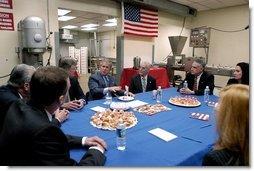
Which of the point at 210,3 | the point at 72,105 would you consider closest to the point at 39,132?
the point at 72,105

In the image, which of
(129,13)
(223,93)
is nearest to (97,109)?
(223,93)

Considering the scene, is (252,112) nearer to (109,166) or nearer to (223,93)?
(223,93)

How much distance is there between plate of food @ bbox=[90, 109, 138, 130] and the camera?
1.62 metres

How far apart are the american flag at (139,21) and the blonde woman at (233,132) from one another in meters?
3.92

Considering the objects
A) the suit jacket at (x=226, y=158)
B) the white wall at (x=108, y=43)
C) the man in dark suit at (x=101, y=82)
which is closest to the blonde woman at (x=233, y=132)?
the suit jacket at (x=226, y=158)

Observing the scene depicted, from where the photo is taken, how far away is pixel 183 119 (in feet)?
6.08

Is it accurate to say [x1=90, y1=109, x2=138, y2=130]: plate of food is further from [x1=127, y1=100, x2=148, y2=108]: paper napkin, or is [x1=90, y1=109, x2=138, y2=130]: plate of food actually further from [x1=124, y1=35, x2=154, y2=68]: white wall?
[x1=124, y1=35, x2=154, y2=68]: white wall

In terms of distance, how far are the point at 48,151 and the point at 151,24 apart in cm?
470

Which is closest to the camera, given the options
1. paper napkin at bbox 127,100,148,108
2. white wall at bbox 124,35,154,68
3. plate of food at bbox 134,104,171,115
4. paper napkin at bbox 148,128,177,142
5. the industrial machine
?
paper napkin at bbox 148,128,177,142

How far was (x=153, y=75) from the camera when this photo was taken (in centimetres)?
475

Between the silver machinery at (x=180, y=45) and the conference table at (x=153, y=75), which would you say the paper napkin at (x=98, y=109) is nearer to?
the conference table at (x=153, y=75)

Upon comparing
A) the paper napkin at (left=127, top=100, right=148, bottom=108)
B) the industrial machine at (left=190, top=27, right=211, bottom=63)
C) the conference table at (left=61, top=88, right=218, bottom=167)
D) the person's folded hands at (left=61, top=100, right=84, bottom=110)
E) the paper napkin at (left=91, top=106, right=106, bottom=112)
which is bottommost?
the conference table at (left=61, top=88, right=218, bottom=167)

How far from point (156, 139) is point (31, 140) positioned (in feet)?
2.59

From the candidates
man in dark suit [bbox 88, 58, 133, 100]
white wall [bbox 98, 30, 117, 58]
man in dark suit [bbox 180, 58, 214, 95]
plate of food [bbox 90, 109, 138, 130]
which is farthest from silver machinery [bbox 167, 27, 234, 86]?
white wall [bbox 98, 30, 117, 58]
